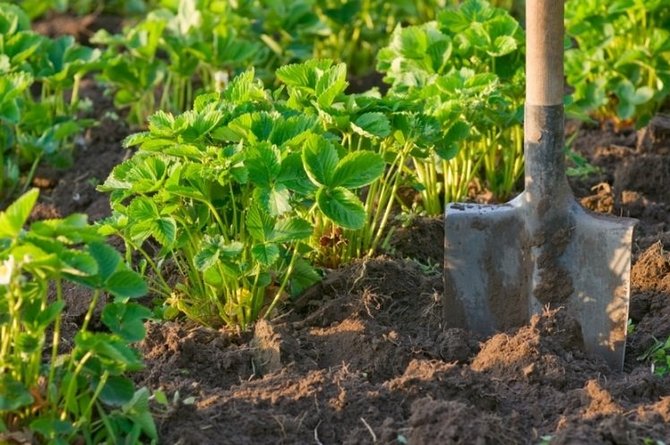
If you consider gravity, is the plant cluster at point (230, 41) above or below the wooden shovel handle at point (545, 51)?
below

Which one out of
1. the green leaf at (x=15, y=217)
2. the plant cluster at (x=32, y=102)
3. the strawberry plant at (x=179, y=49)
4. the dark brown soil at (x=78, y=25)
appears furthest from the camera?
the dark brown soil at (x=78, y=25)

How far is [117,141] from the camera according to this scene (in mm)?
4922

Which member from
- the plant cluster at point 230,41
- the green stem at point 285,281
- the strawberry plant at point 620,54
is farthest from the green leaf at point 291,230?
the strawberry plant at point 620,54

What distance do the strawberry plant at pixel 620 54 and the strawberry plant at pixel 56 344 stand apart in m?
2.29

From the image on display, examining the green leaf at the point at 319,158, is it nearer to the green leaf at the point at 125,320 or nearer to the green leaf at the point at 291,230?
the green leaf at the point at 291,230

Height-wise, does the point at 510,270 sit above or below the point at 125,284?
below

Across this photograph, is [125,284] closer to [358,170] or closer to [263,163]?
[263,163]

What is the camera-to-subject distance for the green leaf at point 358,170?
3.02 metres

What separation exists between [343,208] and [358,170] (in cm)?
10

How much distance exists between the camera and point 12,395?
2.44 m

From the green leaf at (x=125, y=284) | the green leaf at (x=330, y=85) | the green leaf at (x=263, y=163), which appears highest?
the green leaf at (x=330, y=85)

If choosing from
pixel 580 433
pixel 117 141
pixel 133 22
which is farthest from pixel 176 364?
pixel 133 22

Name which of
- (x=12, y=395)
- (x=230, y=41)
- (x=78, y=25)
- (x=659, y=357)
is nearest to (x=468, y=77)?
(x=659, y=357)

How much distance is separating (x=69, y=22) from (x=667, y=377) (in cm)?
440
